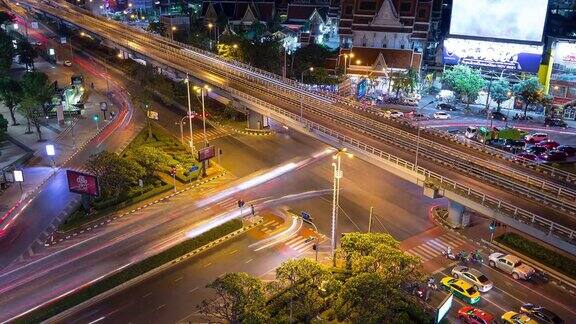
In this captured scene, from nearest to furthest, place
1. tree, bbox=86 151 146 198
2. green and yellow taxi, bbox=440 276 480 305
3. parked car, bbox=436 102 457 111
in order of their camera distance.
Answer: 1. green and yellow taxi, bbox=440 276 480 305
2. tree, bbox=86 151 146 198
3. parked car, bbox=436 102 457 111

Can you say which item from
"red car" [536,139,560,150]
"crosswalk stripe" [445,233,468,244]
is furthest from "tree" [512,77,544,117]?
"crosswalk stripe" [445,233,468,244]

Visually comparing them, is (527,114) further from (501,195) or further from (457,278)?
(457,278)

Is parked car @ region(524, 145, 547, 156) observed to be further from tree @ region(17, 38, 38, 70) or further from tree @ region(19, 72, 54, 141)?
tree @ region(17, 38, 38, 70)

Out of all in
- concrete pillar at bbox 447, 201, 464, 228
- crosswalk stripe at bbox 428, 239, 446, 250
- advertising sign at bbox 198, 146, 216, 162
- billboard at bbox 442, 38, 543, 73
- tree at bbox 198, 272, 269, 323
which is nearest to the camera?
tree at bbox 198, 272, 269, 323

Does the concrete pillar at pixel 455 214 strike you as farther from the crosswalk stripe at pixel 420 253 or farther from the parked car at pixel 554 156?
the parked car at pixel 554 156

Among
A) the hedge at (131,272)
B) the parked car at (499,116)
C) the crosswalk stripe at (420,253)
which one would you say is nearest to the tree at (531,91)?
the parked car at (499,116)

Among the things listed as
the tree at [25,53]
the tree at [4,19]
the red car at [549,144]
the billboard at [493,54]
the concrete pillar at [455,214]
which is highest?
the tree at [4,19]
